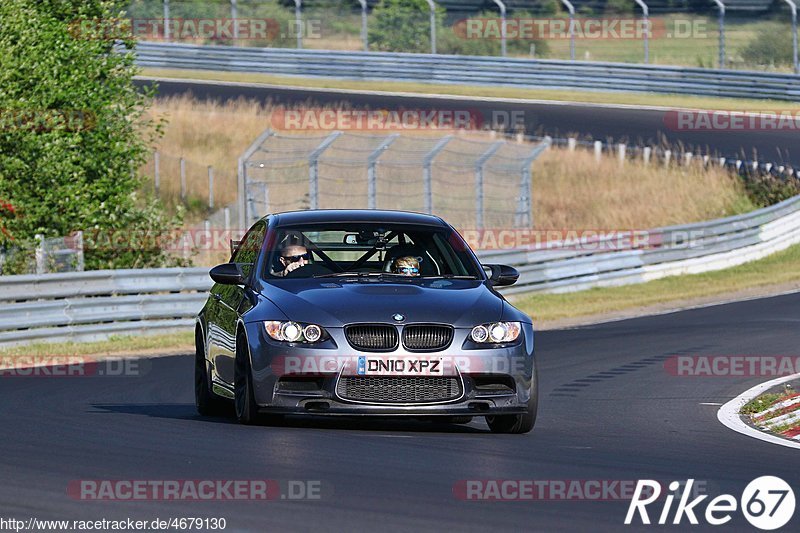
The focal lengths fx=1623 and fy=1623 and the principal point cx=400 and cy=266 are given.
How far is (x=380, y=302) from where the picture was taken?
1034cm

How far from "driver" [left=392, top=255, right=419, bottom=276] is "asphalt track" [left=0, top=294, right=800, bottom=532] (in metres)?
1.06

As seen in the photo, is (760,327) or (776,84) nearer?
(760,327)

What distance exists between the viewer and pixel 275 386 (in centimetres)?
1030

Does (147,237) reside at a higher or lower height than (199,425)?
lower

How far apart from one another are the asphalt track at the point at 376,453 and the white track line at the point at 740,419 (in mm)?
130

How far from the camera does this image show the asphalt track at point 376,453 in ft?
23.9

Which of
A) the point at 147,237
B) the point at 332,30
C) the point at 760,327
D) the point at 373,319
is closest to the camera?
the point at 373,319

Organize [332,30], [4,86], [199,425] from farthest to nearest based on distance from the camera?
[332,30]
[4,86]
[199,425]

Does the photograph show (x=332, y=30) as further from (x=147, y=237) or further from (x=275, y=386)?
(x=275, y=386)

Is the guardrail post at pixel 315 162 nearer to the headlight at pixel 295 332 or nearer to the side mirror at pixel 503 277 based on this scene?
the side mirror at pixel 503 277

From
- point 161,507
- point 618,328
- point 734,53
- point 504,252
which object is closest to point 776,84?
point 734,53

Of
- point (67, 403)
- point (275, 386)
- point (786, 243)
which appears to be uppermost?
point (275, 386)

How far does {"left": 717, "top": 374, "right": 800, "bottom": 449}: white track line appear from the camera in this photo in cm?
1054

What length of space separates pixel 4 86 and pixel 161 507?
636 inches
